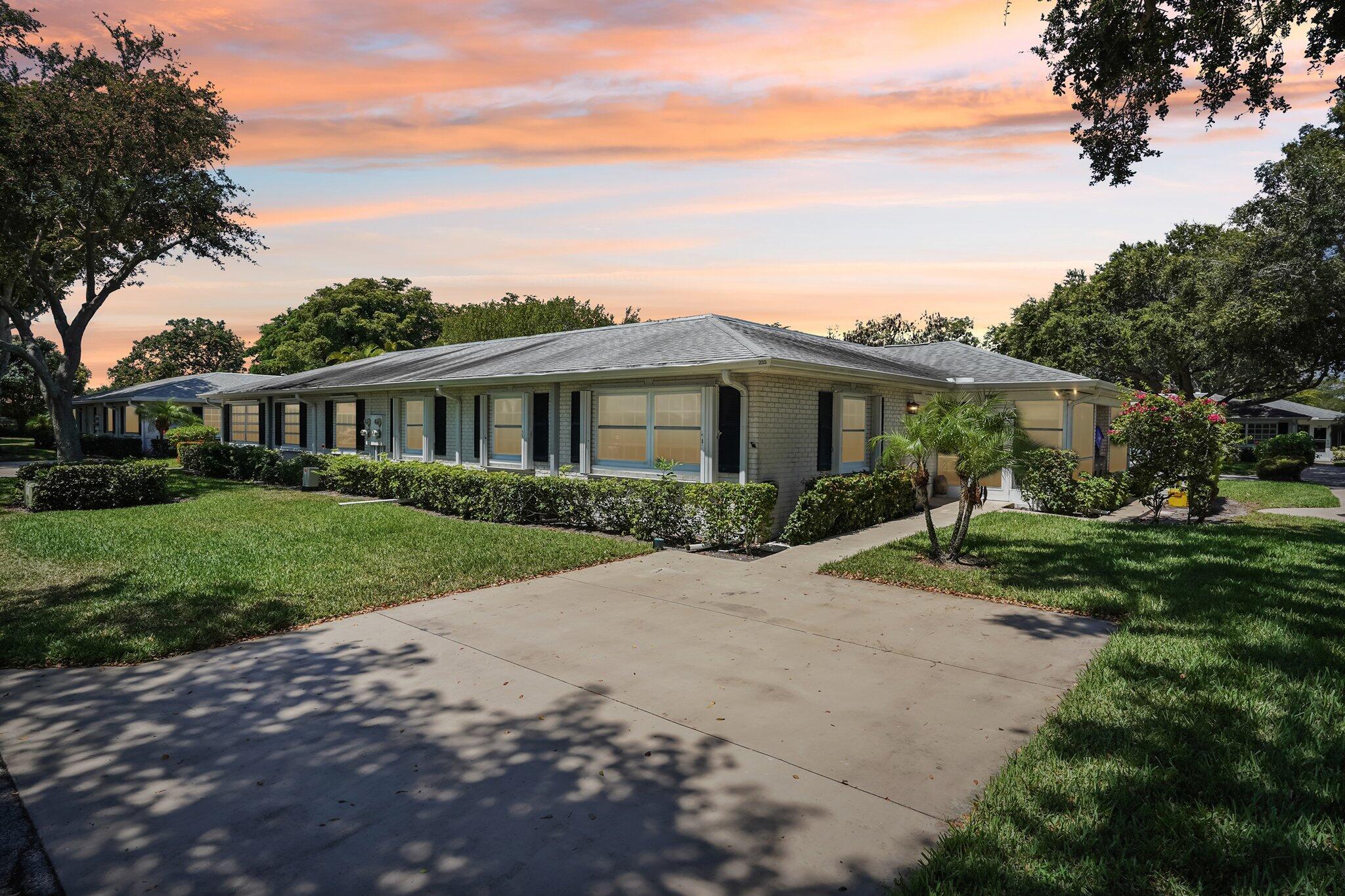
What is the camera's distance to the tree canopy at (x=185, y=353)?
67.0 m

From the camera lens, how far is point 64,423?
76.7 feet

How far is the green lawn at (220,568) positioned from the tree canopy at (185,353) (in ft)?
205

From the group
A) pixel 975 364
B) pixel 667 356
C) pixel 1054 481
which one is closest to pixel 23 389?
pixel 667 356

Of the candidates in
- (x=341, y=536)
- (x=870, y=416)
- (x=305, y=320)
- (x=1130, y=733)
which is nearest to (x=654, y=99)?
(x=870, y=416)

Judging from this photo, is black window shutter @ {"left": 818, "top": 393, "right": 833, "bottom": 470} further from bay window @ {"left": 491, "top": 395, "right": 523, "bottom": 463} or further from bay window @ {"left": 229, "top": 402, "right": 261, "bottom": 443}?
bay window @ {"left": 229, "top": 402, "right": 261, "bottom": 443}

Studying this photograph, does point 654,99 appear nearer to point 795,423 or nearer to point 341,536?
point 795,423

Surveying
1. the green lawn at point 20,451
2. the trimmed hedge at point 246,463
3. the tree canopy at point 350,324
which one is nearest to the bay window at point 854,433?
the trimmed hedge at point 246,463

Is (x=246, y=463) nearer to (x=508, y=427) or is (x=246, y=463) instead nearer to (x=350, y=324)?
(x=508, y=427)

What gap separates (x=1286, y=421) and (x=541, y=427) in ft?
179

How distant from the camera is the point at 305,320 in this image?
51719mm

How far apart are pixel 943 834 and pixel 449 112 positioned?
1183cm

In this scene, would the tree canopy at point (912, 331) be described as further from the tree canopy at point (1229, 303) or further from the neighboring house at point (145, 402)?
the neighboring house at point (145, 402)

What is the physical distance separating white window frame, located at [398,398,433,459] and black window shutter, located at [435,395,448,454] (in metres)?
0.44

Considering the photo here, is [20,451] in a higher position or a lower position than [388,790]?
higher
